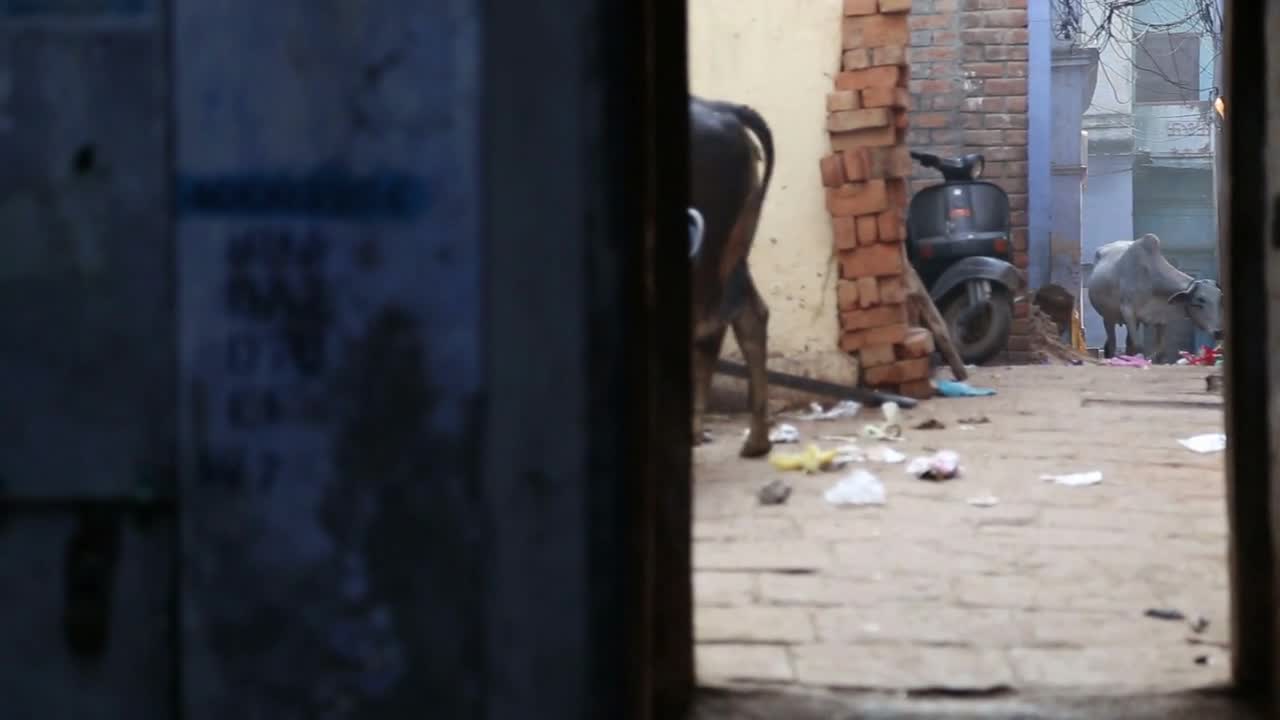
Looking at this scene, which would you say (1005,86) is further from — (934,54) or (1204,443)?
(1204,443)

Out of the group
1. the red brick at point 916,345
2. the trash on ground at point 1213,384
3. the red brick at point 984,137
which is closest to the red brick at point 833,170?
the red brick at point 916,345

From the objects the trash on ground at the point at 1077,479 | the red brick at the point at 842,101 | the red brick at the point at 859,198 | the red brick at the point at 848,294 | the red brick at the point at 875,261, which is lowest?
the trash on ground at the point at 1077,479

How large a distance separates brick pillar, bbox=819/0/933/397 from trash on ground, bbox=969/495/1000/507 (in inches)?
97.1

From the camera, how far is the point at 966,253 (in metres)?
10.3

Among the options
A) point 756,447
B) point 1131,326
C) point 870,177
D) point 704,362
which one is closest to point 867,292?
point 870,177

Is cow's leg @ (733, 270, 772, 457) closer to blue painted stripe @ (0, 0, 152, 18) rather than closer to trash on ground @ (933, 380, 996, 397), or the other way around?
trash on ground @ (933, 380, 996, 397)

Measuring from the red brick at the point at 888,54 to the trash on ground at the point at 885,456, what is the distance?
224cm

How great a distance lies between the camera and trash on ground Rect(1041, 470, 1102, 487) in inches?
199

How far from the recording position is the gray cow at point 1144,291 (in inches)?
535

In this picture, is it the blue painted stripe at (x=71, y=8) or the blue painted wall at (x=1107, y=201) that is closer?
the blue painted stripe at (x=71, y=8)

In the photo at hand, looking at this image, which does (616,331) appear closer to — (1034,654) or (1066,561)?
(1034,654)

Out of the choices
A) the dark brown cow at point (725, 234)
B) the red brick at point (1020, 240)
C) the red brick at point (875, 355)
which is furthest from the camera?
the red brick at point (1020, 240)

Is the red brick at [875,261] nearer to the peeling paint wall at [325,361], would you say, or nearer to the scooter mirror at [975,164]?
the scooter mirror at [975,164]

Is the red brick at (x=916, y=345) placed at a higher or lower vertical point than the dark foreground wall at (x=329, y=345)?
lower
